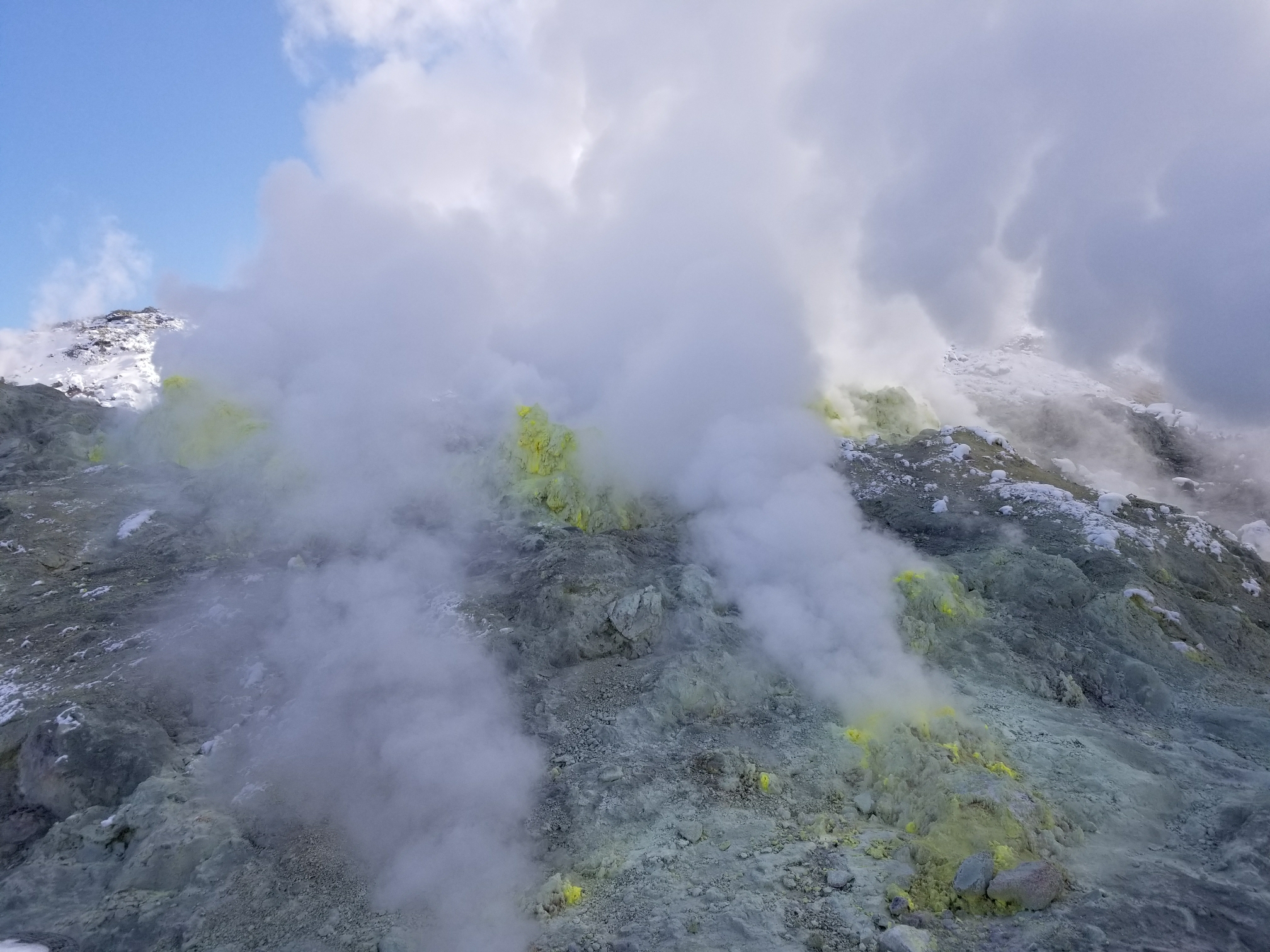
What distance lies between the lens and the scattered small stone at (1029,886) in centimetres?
527

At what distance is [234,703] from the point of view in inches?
353

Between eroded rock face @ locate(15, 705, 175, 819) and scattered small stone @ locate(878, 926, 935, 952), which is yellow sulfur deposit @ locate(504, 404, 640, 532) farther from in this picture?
scattered small stone @ locate(878, 926, 935, 952)

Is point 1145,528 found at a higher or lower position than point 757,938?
higher

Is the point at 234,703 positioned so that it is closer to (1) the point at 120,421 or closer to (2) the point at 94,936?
(2) the point at 94,936

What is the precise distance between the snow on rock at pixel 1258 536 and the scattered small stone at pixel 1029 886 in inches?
503

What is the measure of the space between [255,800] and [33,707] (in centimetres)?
359

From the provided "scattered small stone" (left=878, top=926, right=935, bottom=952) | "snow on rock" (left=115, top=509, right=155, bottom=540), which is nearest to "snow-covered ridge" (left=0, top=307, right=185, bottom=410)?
"snow on rock" (left=115, top=509, right=155, bottom=540)

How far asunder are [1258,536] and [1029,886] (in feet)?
46.0

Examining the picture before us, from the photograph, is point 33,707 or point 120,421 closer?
point 33,707

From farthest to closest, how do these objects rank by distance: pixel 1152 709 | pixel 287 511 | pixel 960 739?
pixel 287 511, pixel 1152 709, pixel 960 739

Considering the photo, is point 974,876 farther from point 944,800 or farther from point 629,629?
point 629,629

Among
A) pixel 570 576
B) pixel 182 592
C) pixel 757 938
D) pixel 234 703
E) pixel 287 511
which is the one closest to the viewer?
pixel 757 938

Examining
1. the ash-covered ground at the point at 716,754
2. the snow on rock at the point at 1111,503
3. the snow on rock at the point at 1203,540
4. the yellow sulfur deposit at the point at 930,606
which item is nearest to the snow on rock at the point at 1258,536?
the snow on rock at the point at 1203,540

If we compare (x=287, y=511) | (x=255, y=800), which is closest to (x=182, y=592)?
(x=287, y=511)
